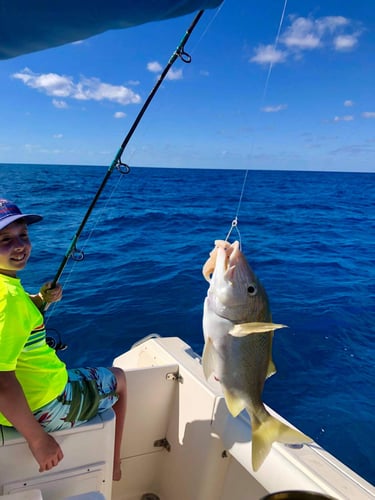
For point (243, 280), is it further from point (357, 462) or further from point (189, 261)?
point (189, 261)

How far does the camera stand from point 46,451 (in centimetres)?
196

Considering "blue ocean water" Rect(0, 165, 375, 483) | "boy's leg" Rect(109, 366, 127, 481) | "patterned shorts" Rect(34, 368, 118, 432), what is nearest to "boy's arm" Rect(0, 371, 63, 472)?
"patterned shorts" Rect(34, 368, 118, 432)

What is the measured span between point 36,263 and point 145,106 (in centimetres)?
725

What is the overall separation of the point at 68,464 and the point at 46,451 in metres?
0.25

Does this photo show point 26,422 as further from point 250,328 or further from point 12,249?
point 250,328

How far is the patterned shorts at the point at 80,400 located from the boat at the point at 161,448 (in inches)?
2.3

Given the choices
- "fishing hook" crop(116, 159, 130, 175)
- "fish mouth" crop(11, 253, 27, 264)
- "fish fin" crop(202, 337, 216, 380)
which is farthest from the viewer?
"fishing hook" crop(116, 159, 130, 175)

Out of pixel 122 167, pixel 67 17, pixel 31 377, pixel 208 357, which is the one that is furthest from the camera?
pixel 122 167

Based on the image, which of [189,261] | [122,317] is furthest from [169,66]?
[189,261]

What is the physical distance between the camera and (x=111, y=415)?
2.27 meters

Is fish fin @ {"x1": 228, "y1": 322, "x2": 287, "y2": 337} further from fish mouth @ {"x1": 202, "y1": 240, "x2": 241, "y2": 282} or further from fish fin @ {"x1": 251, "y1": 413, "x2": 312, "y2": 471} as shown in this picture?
fish fin @ {"x1": 251, "y1": 413, "x2": 312, "y2": 471}

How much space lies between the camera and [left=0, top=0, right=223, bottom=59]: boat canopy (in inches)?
52.0

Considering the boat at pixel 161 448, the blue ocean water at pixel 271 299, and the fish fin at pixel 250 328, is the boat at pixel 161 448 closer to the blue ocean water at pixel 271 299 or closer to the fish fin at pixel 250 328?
the fish fin at pixel 250 328

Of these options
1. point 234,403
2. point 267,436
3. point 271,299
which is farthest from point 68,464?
Answer: point 271,299
